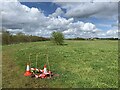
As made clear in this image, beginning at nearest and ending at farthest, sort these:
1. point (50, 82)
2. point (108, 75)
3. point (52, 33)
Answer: point (50, 82) → point (108, 75) → point (52, 33)

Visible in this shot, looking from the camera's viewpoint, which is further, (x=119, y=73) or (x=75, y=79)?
(x=119, y=73)

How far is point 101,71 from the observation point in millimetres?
16828

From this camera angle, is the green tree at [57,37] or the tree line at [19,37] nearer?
the green tree at [57,37]

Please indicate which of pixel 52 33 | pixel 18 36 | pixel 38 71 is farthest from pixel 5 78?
pixel 18 36

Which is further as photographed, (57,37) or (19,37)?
(19,37)

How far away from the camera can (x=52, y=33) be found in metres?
59.3

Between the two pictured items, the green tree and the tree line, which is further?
the tree line

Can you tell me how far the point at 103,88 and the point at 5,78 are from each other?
21.7 feet

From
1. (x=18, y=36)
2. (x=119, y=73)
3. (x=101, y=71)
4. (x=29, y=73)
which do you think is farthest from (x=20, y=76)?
(x=18, y=36)

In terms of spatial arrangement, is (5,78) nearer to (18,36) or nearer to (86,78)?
(86,78)

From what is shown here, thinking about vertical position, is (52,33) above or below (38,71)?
above

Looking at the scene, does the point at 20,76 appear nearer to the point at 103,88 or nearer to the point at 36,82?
the point at 36,82

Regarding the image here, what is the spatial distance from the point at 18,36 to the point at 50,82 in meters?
75.2

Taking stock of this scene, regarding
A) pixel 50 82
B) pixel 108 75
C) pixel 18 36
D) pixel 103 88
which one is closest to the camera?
pixel 103 88
